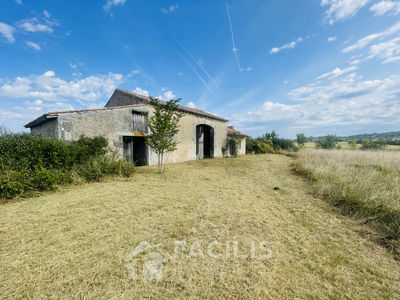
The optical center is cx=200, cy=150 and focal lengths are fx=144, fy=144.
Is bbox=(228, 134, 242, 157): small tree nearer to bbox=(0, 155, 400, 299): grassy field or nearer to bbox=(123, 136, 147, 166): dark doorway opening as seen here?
bbox=(123, 136, 147, 166): dark doorway opening

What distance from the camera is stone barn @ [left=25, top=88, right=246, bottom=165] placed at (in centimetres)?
636

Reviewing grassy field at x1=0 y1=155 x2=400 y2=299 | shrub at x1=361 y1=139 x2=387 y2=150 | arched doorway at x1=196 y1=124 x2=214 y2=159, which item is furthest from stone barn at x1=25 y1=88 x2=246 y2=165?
shrub at x1=361 y1=139 x2=387 y2=150

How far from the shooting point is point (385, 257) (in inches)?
84.7

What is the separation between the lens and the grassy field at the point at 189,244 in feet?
5.14

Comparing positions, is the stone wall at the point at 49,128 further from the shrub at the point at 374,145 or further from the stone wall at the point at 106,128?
the shrub at the point at 374,145

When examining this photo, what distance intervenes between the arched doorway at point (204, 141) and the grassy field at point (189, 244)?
9.88 m

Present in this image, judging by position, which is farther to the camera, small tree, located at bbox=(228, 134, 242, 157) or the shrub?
the shrub

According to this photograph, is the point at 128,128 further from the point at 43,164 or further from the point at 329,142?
the point at 329,142

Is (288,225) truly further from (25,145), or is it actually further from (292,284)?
(25,145)

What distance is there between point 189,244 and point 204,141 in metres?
13.1

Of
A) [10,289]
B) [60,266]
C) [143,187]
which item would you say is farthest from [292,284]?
[143,187]

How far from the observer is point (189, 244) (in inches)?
88.7

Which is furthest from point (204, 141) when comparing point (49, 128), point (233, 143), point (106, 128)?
point (49, 128)

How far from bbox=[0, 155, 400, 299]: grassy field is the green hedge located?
501mm
